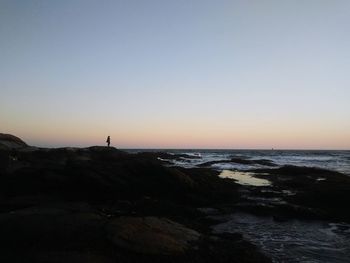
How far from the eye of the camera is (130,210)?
47.7 ft

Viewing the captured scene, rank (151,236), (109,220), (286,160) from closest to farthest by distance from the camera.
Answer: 1. (151,236)
2. (109,220)
3. (286,160)

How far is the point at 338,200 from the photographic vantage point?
1834 centimetres

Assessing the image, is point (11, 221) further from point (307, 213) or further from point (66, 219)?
point (307, 213)

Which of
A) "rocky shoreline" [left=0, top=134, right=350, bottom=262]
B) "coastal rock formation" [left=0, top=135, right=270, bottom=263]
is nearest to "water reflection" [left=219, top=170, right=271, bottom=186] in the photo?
"rocky shoreline" [left=0, top=134, right=350, bottom=262]

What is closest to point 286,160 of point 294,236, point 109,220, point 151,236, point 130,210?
point 294,236

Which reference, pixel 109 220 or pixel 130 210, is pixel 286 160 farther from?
pixel 109 220

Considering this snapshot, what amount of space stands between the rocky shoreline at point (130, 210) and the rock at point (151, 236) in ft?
0.08

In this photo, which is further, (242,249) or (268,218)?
(268,218)

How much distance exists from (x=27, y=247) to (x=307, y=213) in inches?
452

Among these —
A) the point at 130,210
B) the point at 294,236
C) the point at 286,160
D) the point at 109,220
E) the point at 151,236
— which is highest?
the point at 286,160

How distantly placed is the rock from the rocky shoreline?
0.02 m

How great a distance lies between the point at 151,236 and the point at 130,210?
16.5 ft

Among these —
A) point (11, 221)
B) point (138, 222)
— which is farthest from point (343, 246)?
point (11, 221)

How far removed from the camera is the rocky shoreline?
9.16m
